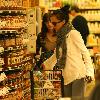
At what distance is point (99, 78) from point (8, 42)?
2.97 m

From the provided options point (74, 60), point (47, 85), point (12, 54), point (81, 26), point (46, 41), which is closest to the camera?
→ point (47, 85)

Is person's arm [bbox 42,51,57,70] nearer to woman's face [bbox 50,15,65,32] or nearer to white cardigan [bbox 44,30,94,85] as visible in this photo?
white cardigan [bbox 44,30,94,85]

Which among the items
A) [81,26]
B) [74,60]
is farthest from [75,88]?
[81,26]

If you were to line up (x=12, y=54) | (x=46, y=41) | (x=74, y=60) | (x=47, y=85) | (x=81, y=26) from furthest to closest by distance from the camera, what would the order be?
(x=81, y=26) < (x=46, y=41) < (x=12, y=54) < (x=74, y=60) < (x=47, y=85)

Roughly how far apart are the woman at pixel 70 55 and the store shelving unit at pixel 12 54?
48 cm

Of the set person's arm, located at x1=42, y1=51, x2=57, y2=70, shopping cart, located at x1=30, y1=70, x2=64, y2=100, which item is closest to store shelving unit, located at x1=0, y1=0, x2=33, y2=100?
person's arm, located at x1=42, y1=51, x2=57, y2=70

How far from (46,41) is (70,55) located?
60 centimetres

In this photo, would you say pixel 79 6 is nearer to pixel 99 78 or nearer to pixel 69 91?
pixel 69 91

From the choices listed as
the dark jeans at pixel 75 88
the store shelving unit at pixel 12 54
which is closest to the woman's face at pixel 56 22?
the store shelving unit at pixel 12 54

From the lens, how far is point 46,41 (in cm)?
459

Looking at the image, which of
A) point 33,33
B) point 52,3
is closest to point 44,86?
point 33,33

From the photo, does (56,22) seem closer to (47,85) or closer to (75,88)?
(75,88)

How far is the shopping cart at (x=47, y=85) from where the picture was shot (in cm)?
348

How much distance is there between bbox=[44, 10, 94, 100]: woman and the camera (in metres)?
4.08
